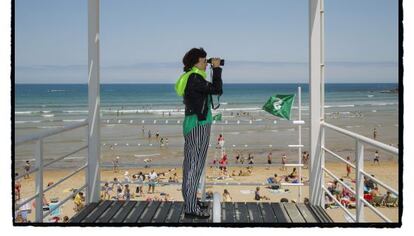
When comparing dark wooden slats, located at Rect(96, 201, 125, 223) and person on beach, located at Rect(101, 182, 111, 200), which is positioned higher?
dark wooden slats, located at Rect(96, 201, 125, 223)

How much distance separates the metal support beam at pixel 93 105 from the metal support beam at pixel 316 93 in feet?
5.85

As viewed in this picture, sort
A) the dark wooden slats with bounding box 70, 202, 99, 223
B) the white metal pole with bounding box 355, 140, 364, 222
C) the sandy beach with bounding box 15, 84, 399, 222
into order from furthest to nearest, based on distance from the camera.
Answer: the sandy beach with bounding box 15, 84, 399, 222 < the dark wooden slats with bounding box 70, 202, 99, 223 < the white metal pole with bounding box 355, 140, 364, 222

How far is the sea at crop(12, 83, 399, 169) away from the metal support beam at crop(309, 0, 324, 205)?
14700 mm

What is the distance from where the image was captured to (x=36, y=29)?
27.0 metres

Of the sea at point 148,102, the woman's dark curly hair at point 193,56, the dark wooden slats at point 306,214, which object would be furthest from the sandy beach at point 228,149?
the woman's dark curly hair at point 193,56

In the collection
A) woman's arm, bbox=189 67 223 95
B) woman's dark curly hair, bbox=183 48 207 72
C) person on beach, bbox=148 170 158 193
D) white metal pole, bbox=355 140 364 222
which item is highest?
woman's dark curly hair, bbox=183 48 207 72

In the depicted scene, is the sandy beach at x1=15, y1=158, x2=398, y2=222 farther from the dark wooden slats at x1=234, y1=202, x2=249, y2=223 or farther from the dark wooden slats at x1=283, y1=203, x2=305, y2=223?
the dark wooden slats at x1=234, y1=202, x2=249, y2=223

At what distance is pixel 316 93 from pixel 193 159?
1.28m

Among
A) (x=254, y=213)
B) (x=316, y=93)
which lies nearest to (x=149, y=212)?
(x=254, y=213)

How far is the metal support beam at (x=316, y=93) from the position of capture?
4500 millimetres

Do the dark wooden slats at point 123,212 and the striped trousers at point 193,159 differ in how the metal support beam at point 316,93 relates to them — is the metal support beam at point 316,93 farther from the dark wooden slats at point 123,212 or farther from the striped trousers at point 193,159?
the dark wooden slats at point 123,212

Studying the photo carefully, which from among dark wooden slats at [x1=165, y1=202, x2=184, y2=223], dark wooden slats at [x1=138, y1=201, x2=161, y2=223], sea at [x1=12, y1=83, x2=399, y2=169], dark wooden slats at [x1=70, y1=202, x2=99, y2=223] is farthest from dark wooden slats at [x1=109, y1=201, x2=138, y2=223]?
sea at [x1=12, y1=83, x2=399, y2=169]

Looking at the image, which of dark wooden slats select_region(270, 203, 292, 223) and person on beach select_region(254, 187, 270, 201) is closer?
dark wooden slats select_region(270, 203, 292, 223)

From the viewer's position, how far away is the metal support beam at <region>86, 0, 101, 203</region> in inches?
179
